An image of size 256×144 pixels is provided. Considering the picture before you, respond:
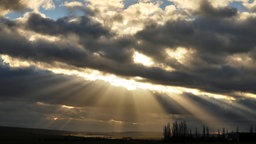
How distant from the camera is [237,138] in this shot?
191 meters

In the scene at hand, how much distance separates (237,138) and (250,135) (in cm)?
577

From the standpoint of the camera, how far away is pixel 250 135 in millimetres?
189625
